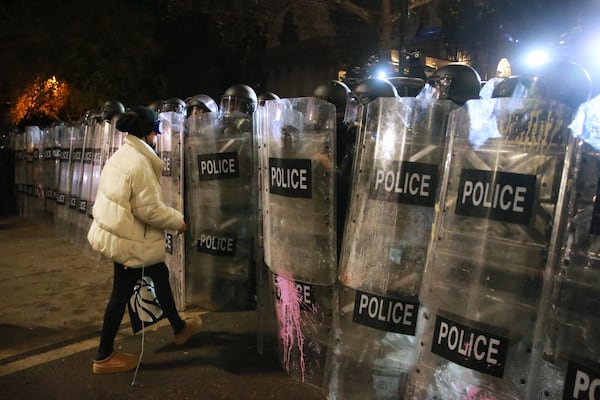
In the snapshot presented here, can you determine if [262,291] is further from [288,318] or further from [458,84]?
[458,84]

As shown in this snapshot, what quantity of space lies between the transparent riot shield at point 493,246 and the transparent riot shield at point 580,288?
6cm

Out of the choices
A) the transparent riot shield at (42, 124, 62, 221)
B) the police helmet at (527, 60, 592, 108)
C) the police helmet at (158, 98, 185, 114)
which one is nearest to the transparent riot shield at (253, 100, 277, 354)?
the police helmet at (158, 98, 185, 114)

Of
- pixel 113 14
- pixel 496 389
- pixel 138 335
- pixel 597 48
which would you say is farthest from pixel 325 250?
pixel 113 14

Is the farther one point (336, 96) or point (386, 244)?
point (336, 96)

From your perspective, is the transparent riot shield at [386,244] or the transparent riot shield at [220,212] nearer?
the transparent riot shield at [386,244]

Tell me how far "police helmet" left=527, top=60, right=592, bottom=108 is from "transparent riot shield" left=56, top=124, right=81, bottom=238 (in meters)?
6.90

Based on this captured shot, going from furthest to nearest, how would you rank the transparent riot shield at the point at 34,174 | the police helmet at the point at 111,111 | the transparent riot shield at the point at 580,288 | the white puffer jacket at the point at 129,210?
the transparent riot shield at the point at 34,174, the police helmet at the point at 111,111, the white puffer jacket at the point at 129,210, the transparent riot shield at the point at 580,288

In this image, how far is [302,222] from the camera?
3133 mm

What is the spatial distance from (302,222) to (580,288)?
1.63m

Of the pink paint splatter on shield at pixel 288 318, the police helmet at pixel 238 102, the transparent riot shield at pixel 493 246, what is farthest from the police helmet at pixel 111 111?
the transparent riot shield at pixel 493 246

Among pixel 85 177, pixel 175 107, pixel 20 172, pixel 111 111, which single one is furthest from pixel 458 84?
pixel 20 172

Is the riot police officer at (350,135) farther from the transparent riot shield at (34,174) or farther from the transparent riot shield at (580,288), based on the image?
the transparent riot shield at (34,174)

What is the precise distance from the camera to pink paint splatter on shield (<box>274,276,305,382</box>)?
11.1 feet

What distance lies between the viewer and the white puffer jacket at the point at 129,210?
3342mm
